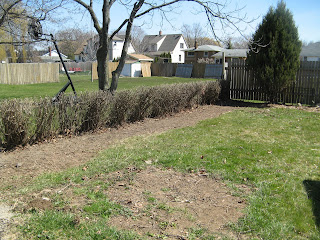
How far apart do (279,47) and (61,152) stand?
9.27 metres

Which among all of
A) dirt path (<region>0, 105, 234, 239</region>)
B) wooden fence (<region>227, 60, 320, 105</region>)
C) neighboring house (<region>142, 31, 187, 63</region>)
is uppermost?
neighboring house (<region>142, 31, 187, 63</region>)

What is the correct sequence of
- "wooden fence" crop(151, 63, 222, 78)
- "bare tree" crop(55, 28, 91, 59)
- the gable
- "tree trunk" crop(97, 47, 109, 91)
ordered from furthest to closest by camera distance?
the gable → "wooden fence" crop(151, 63, 222, 78) → "bare tree" crop(55, 28, 91, 59) → "tree trunk" crop(97, 47, 109, 91)

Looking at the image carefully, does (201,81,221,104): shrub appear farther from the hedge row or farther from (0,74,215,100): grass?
(0,74,215,100): grass

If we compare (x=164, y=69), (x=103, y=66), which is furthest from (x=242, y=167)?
(x=164, y=69)

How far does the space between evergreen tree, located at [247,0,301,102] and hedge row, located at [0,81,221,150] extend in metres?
3.52

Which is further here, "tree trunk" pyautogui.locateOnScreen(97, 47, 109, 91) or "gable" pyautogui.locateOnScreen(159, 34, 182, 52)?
"gable" pyautogui.locateOnScreen(159, 34, 182, 52)

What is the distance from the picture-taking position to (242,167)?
4.99 meters

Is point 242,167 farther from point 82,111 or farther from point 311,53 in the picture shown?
point 311,53

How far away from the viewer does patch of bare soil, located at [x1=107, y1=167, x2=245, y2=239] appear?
3193 mm

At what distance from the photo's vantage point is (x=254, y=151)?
5.91 meters

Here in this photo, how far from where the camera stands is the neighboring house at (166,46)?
6338 centimetres

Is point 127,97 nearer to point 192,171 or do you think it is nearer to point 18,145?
point 18,145

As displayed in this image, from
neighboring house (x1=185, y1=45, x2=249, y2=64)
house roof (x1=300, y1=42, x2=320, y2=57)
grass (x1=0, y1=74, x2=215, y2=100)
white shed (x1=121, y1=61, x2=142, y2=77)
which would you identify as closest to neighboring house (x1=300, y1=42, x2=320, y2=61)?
house roof (x1=300, y1=42, x2=320, y2=57)

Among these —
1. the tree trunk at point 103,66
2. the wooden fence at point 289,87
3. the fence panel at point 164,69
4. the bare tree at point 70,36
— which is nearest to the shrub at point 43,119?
the tree trunk at point 103,66
